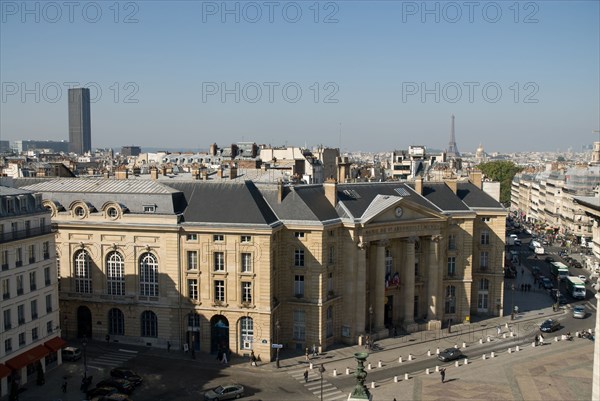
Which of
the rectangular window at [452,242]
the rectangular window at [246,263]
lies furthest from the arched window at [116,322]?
the rectangular window at [452,242]

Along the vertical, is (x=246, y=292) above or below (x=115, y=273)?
below

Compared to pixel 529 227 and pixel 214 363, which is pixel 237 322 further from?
pixel 529 227

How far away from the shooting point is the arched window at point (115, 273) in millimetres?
71875

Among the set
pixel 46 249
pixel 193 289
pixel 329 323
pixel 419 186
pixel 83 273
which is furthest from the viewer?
pixel 419 186

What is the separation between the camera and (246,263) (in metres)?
68.5

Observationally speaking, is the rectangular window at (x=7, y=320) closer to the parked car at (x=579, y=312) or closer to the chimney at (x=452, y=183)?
the chimney at (x=452, y=183)

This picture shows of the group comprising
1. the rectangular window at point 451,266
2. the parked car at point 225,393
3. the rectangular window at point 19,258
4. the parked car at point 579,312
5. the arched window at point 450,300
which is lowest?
the parked car at point 579,312

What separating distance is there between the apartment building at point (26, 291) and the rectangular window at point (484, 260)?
54.8 metres

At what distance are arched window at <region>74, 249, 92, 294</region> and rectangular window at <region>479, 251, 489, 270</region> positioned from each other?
5115 cm

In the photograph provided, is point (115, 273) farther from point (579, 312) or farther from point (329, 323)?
point (579, 312)

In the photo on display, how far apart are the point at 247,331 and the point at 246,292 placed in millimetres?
4261

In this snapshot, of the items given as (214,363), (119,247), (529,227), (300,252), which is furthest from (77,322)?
(529,227)

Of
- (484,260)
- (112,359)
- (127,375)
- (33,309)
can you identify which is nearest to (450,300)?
(484,260)

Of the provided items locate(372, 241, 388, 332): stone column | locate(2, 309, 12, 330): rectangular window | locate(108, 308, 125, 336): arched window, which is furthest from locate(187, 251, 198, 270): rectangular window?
locate(372, 241, 388, 332): stone column
